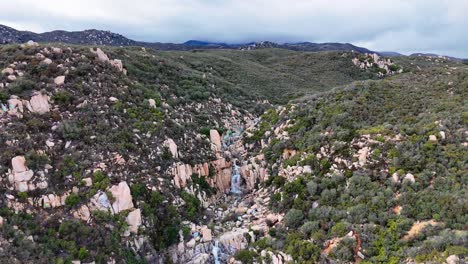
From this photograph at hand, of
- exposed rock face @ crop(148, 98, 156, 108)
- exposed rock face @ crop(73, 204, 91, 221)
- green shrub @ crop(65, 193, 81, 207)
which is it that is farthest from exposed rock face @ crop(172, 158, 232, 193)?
exposed rock face @ crop(148, 98, 156, 108)

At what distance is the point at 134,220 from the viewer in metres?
15.5

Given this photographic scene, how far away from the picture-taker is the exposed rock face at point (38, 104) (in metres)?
18.4

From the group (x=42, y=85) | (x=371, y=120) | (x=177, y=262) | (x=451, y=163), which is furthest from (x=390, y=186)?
(x=42, y=85)

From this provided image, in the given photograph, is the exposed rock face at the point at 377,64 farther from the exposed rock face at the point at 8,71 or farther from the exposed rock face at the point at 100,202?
the exposed rock face at the point at 8,71

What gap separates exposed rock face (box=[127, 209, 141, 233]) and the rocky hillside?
47 millimetres

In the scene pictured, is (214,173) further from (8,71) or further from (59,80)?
(8,71)

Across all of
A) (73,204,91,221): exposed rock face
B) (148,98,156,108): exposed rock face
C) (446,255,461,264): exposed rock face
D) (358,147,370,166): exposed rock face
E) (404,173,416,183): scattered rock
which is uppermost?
(148,98,156,108): exposed rock face

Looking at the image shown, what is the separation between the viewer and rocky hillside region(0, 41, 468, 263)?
13.6 meters

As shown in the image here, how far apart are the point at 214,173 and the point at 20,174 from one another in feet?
35.8

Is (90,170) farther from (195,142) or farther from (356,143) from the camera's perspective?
(356,143)

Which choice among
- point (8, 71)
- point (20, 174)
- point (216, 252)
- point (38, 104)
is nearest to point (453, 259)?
point (216, 252)

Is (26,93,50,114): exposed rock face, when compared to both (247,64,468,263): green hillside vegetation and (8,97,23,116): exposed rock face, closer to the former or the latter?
(8,97,23,116): exposed rock face

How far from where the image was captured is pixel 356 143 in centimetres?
1898

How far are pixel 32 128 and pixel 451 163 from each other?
69.4 ft
